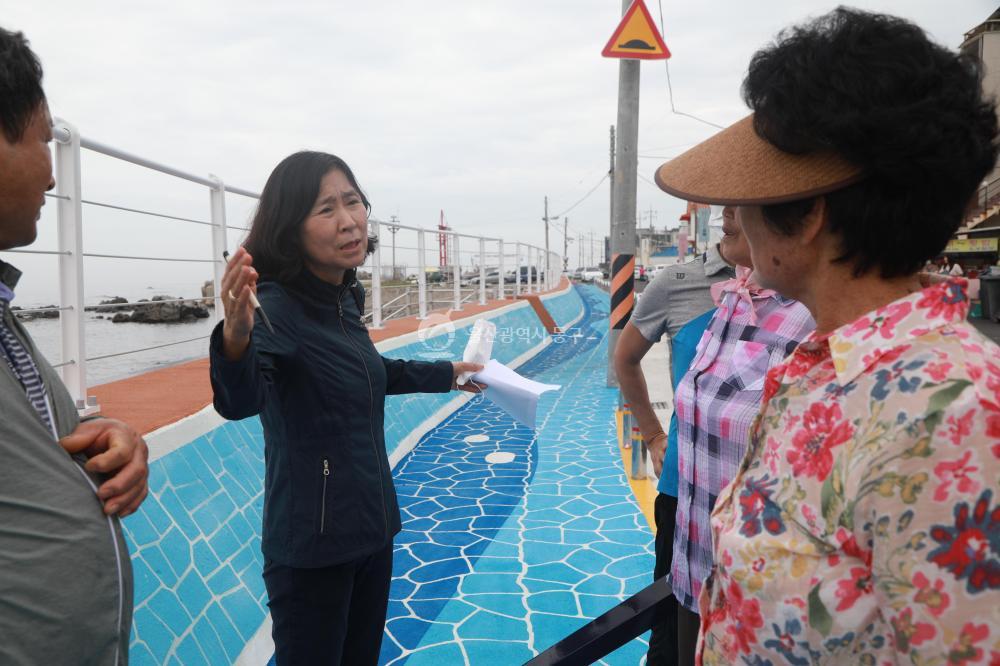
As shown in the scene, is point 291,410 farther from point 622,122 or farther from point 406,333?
point 622,122

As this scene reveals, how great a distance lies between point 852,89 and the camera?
0.86m

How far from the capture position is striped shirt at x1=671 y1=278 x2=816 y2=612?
1.59 metres

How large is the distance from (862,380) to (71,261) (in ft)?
9.28

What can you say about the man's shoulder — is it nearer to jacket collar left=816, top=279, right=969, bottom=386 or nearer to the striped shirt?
the striped shirt

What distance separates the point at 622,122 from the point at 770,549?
6929mm

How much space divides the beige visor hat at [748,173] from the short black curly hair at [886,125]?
2 centimetres

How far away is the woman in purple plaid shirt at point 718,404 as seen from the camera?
1593mm

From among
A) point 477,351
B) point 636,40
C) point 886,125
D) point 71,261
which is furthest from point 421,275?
point 886,125

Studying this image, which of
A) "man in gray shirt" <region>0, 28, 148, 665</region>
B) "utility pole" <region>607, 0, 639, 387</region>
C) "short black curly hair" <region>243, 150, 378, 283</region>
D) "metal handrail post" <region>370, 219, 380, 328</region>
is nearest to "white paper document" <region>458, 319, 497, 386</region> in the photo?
"short black curly hair" <region>243, 150, 378, 283</region>

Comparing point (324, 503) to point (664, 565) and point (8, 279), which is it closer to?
point (8, 279)

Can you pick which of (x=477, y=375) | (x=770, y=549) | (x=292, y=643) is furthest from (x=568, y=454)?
(x=770, y=549)

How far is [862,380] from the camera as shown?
2.68 feet

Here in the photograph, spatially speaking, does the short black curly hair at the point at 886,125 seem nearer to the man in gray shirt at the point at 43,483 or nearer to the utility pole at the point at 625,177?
the man in gray shirt at the point at 43,483

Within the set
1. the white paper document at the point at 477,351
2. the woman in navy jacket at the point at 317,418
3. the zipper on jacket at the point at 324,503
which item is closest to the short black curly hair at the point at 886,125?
the woman in navy jacket at the point at 317,418
